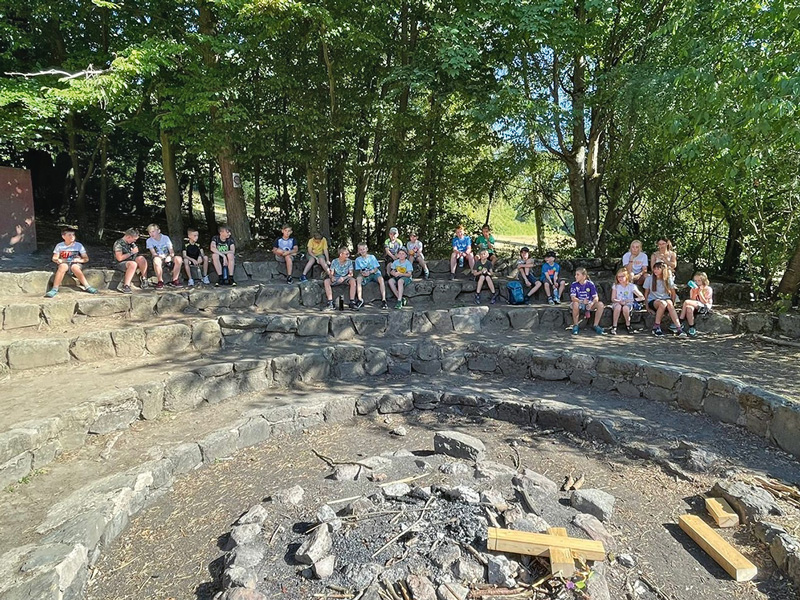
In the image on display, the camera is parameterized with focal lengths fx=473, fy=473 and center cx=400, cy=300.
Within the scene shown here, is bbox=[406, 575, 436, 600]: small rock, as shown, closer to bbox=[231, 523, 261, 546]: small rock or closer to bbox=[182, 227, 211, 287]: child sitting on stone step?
bbox=[231, 523, 261, 546]: small rock

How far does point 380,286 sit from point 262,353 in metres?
2.27

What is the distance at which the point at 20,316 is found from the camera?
5.20 m

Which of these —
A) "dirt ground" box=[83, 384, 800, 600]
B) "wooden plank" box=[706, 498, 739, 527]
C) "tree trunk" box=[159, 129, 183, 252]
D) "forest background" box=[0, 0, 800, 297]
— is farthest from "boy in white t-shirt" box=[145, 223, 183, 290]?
"wooden plank" box=[706, 498, 739, 527]

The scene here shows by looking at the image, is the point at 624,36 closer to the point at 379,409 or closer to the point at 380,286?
the point at 380,286

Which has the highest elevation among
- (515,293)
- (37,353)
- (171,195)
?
(171,195)

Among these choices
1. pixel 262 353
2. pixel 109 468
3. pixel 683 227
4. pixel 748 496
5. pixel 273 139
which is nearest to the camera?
pixel 748 496

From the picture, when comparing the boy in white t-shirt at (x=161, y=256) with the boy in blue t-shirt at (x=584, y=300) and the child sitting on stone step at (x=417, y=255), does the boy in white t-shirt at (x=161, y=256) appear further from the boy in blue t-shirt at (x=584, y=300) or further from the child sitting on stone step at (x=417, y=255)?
the boy in blue t-shirt at (x=584, y=300)

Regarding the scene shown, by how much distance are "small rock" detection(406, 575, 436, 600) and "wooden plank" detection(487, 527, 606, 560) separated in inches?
15.8

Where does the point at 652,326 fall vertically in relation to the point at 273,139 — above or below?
below

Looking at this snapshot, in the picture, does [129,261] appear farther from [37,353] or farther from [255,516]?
[255,516]

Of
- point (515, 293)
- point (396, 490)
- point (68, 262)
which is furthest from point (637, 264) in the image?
point (68, 262)

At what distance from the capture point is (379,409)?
5078mm

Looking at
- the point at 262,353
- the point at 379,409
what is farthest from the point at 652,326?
the point at 262,353

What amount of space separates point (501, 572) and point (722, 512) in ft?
5.58
